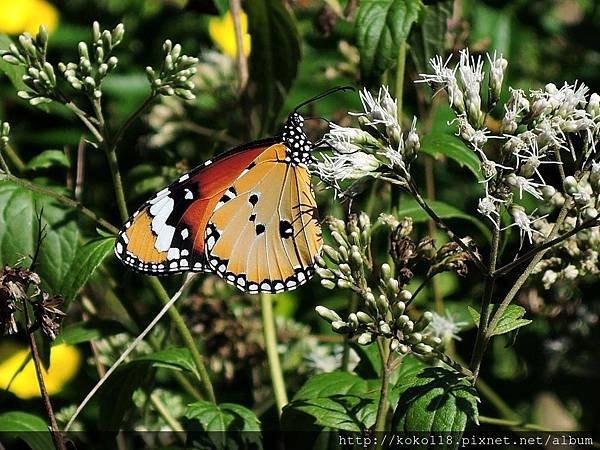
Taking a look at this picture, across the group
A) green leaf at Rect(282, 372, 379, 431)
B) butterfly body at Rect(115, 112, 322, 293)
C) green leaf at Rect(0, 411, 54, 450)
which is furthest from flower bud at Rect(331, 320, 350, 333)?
green leaf at Rect(0, 411, 54, 450)

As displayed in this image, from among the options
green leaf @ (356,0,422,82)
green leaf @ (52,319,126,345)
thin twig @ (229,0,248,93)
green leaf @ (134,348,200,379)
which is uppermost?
green leaf @ (356,0,422,82)

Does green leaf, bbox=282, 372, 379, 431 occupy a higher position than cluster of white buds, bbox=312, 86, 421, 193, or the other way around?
cluster of white buds, bbox=312, 86, 421, 193

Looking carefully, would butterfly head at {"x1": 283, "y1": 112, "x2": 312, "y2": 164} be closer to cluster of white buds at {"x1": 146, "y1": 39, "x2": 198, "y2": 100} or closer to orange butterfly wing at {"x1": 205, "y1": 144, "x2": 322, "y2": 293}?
orange butterfly wing at {"x1": 205, "y1": 144, "x2": 322, "y2": 293}

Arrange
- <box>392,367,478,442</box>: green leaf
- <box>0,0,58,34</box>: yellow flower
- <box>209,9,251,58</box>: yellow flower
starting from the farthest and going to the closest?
<box>0,0,58,34</box>: yellow flower, <box>209,9,251,58</box>: yellow flower, <box>392,367,478,442</box>: green leaf

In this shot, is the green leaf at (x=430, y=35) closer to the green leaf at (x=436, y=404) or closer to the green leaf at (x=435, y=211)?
the green leaf at (x=435, y=211)

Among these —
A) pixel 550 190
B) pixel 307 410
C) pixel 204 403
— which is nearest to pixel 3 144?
pixel 204 403
